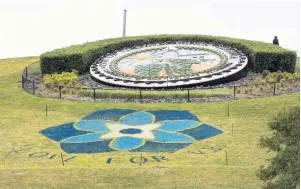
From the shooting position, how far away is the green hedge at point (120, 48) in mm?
41781

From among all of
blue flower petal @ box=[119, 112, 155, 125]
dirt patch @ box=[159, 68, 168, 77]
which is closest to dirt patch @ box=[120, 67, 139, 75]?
dirt patch @ box=[159, 68, 168, 77]

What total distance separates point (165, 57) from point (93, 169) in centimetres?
1855

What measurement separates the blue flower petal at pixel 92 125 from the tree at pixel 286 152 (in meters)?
13.9

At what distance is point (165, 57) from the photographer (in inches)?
1716

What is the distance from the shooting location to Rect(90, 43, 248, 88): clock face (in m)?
38.9

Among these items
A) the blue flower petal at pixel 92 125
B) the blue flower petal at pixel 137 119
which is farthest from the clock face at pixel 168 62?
the blue flower petal at pixel 92 125

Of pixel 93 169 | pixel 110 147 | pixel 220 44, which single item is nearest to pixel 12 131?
pixel 110 147

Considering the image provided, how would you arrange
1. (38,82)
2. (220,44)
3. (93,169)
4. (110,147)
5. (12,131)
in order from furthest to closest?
(220,44), (38,82), (12,131), (110,147), (93,169)

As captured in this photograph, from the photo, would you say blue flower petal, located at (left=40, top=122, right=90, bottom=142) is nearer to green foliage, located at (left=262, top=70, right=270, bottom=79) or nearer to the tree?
green foliage, located at (left=262, top=70, right=270, bottom=79)

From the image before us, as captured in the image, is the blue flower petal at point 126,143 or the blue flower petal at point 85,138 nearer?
the blue flower petal at point 126,143

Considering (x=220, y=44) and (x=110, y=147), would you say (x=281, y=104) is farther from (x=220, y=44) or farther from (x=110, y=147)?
(x=220, y=44)

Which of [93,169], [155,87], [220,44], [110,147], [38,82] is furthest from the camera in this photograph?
[220,44]

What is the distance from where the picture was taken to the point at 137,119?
33781 millimetres

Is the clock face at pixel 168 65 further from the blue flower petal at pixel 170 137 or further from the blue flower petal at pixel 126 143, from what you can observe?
the blue flower petal at pixel 126 143
